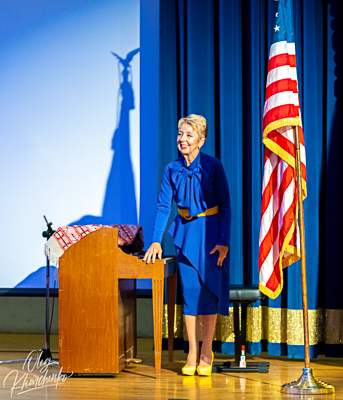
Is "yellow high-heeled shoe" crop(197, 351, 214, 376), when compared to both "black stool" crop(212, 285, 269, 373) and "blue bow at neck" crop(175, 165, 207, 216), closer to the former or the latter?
"black stool" crop(212, 285, 269, 373)

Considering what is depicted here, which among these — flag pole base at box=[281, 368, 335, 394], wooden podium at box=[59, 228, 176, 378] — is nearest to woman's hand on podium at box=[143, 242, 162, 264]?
wooden podium at box=[59, 228, 176, 378]

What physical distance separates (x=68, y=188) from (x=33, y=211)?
360 mm

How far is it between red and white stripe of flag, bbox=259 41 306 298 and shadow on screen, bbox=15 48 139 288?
1.59 metres

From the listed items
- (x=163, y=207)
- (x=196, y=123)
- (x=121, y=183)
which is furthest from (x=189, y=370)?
(x=121, y=183)

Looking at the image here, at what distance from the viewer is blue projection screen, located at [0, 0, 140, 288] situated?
4.40 meters

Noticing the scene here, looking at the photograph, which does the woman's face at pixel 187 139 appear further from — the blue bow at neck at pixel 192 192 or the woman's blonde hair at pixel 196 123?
the blue bow at neck at pixel 192 192

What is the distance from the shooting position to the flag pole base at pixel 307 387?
2602mm

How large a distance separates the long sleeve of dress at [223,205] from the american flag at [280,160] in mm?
207

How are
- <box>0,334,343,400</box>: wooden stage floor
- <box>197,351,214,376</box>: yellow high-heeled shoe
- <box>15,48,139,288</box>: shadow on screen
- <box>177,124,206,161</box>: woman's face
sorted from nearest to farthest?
<box>0,334,343,400</box>: wooden stage floor < <box>197,351,214,376</box>: yellow high-heeled shoe < <box>177,124,206,161</box>: woman's face < <box>15,48,139,288</box>: shadow on screen

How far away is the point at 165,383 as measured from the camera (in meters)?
2.85

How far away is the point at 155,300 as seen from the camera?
3.02m

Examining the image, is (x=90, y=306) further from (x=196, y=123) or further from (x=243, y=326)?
(x=196, y=123)

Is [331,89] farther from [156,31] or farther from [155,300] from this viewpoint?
[155,300]

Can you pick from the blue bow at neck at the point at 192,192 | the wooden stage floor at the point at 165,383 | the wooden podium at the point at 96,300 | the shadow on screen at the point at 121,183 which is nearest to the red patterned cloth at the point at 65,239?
the wooden podium at the point at 96,300
